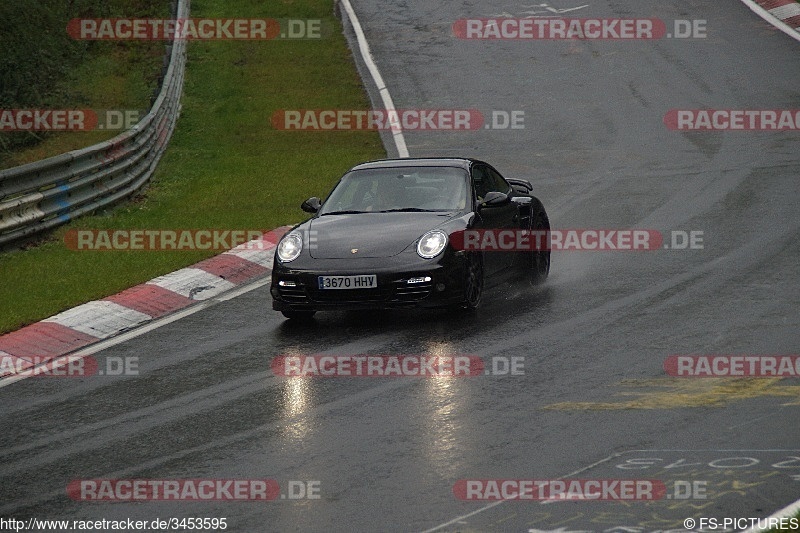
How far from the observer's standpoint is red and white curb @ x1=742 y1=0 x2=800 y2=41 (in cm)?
2759

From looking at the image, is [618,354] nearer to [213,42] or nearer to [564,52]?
[564,52]

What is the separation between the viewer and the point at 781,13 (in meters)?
28.7

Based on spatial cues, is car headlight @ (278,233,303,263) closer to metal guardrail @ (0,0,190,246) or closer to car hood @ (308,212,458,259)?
car hood @ (308,212,458,259)

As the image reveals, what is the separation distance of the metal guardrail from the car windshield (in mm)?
3952

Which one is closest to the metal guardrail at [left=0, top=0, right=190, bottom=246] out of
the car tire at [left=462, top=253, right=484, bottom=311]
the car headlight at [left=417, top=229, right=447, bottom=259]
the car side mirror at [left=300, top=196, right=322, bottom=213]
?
the car side mirror at [left=300, top=196, right=322, bottom=213]

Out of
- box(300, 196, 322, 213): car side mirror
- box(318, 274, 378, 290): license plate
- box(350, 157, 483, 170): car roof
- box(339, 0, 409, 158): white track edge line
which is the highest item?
box(339, 0, 409, 158): white track edge line

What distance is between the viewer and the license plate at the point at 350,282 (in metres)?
10.8

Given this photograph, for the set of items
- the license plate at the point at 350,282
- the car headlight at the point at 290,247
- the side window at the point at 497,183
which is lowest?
the license plate at the point at 350,282

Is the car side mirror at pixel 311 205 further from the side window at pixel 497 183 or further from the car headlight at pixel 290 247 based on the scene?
the side window at pixel 497 183

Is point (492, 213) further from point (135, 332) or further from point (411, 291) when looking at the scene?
point (135, 332)

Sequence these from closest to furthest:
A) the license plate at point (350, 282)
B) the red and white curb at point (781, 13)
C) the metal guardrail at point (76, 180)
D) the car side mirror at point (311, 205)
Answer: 1. the license plate at point (350, 282)
2. the car side mirror at point (311, 205)
3. the metal guardrail at point (76, 180)
4. the red and white curb at point (781, 13)

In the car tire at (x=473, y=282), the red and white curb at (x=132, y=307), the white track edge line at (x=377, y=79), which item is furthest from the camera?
the white track edge line at (x=377, y=79)

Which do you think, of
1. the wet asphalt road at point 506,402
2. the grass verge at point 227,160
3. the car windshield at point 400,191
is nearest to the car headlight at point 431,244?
the wet asphalt road at point 506,402

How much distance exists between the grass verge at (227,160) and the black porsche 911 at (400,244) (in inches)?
83.8
